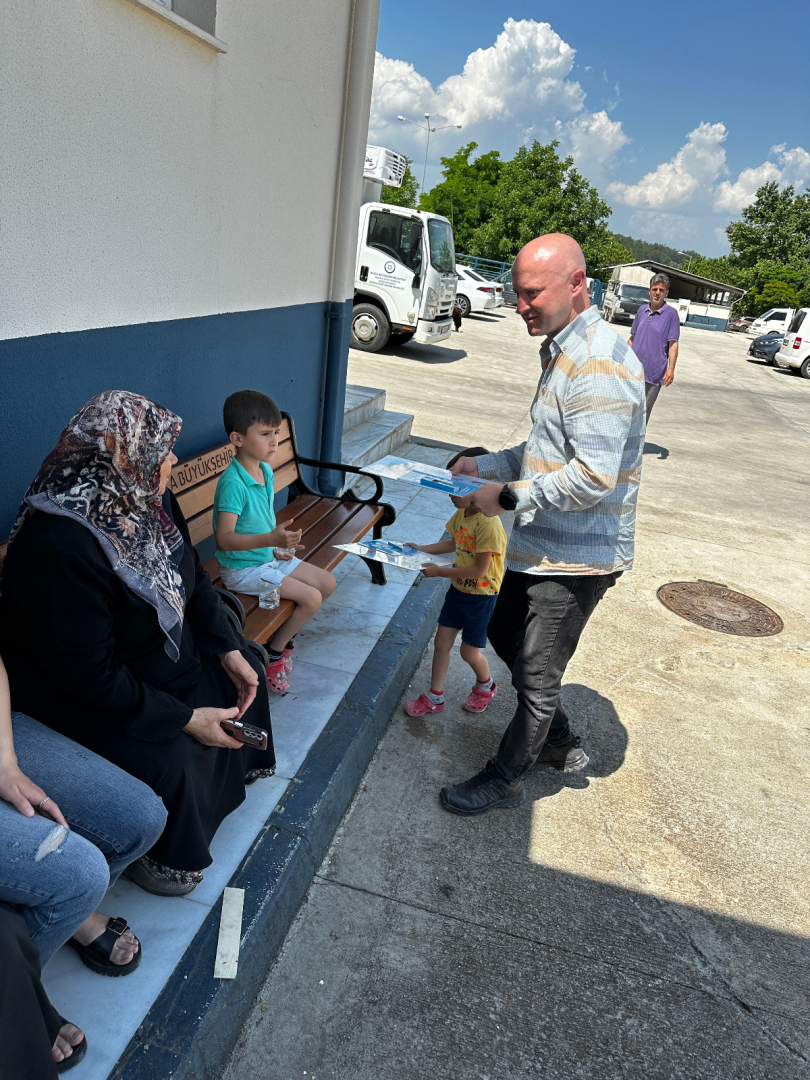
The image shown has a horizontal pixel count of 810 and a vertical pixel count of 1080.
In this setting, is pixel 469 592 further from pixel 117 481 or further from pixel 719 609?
pixel 719 609

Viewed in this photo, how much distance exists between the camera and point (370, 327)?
13703mm

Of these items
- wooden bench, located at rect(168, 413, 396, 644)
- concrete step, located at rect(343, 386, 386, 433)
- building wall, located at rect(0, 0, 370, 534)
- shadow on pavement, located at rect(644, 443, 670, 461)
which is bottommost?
shadow on pavement, located at rect(644, 443, 670, 461)

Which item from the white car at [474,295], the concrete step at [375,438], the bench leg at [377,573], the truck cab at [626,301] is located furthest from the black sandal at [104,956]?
the truck cab at [626,301]

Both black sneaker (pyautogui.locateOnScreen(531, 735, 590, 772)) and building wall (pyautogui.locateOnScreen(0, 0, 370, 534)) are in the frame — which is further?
black sneaker (pyautogui.locateOnScreen(531, 735, 590, 772))

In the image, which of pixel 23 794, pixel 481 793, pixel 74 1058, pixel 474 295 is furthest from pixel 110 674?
pixel 474 295

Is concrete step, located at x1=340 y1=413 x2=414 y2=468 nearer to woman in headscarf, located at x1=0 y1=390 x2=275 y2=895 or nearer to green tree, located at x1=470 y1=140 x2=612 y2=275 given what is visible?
woman in headscarf, located at x1=0 y1=390 x2=275 y2=895

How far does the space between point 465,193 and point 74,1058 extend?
2042 inches

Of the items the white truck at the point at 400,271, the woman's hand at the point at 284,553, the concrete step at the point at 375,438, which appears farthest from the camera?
the white truck at the point at 400,271

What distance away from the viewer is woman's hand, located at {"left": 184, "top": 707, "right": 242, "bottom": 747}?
224cm

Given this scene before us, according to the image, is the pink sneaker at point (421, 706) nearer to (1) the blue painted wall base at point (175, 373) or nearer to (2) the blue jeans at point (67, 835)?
(1) the blue painted wall base at point (175, 373)

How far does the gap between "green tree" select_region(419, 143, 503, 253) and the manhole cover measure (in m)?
43.1

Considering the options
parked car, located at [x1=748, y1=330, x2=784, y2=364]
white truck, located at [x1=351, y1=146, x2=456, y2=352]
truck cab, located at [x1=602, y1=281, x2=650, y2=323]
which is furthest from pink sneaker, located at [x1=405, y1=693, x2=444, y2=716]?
truck cab, located at [x1=602, y1=281, x2=650, y2=323]

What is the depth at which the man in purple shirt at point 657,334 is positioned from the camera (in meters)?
8.66

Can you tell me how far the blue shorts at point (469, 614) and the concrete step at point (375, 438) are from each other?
2.93 metres
